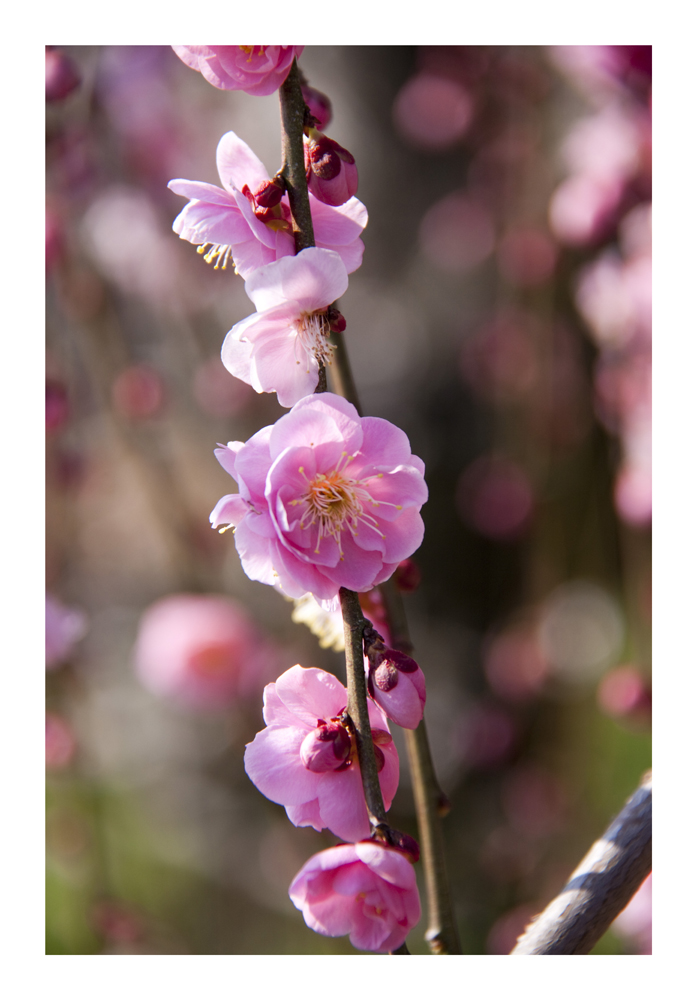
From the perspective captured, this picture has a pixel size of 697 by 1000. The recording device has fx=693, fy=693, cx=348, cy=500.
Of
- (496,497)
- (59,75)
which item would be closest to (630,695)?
(496,497)

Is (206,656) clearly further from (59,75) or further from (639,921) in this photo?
(59,75)

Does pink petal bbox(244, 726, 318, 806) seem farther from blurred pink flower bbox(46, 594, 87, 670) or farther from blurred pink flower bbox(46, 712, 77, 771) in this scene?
blurred pink flower bbox(46, 712, 77, 771)

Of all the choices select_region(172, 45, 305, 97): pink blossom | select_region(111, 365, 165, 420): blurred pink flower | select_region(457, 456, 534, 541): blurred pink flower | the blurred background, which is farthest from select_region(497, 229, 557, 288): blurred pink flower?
select_region(172, 45, 305, 97): pink blossom

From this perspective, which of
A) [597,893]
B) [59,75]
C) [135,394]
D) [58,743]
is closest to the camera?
[597,893]
